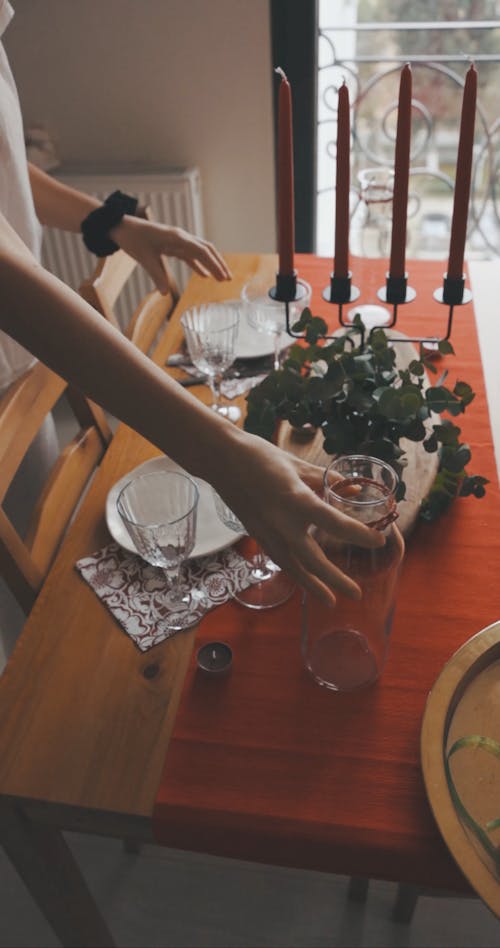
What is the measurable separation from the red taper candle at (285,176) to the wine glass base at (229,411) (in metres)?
0.29

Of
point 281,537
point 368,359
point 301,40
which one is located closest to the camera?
point 281,537

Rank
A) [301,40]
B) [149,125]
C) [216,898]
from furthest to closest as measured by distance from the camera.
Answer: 1. [149,125]
2. [301,40]
3. [216,898]

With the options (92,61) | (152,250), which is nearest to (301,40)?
(92,61)

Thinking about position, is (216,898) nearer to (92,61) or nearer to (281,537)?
(281,537)

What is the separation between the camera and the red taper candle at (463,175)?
804mm

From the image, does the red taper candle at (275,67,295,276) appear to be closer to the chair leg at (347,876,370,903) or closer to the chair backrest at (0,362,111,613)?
the chair backrest at (0,362,111,613)

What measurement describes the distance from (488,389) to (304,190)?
1331mm

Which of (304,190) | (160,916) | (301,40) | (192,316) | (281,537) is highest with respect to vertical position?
(301,40)

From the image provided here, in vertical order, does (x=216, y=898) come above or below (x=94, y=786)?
below

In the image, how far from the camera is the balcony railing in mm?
2361

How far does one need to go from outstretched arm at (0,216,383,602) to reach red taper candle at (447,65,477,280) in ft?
1.16

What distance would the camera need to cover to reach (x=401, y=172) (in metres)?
0.85

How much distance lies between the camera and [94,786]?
75 cm

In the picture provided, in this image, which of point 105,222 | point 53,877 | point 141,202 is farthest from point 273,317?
point 141,202
